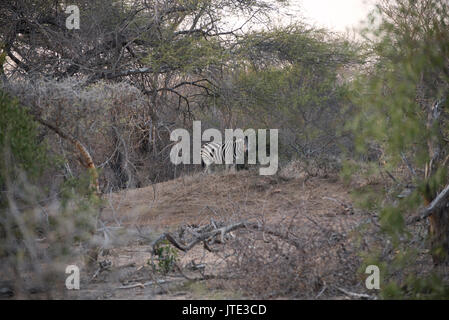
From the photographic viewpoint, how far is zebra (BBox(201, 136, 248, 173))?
1433 cm

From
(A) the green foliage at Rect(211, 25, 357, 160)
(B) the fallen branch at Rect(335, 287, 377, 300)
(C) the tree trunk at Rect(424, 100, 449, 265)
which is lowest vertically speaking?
(B) the fallen branch at Rect(335, 287, 377, 300)

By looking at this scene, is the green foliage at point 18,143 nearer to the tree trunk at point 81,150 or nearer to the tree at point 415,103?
the tree trunk at point 81,150

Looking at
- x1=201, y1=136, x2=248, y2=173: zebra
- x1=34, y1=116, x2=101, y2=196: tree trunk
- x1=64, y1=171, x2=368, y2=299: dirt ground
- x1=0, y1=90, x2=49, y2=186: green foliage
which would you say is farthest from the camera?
x1=201, y1=136, x2=248, y2=173: zebra

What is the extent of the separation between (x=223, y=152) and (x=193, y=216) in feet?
14.5

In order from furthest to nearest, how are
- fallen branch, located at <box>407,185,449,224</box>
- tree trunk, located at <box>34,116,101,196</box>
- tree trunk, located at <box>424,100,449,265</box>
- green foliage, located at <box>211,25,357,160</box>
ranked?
green foliage, located at <box>211,25,357,160</box> < tree trunk, located at <box>34,116,101,196</box> < tree trunk, located at <box>424,100,449,265</box> < fallen branch, located at <box>407,185,449,224</box>

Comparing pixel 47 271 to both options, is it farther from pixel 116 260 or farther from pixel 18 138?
pixel 116 260

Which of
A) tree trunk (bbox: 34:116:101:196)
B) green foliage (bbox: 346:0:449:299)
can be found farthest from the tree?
tree trunk (bbox: 34:116:101:196)

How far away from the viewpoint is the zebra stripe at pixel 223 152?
47.0 ft

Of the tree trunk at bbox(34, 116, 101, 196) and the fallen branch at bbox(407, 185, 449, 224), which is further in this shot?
the tree trunk at bbox(34, 116, 101, 196)

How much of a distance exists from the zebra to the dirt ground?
1.16 metres

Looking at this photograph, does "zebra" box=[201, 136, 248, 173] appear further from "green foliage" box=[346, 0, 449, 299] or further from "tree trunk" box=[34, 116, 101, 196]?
"green foliage" box=[346, 0, 449, 299]

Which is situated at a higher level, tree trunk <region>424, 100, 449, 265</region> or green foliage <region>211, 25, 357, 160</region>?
green foliage <region>211, 25, 357, 160</region>

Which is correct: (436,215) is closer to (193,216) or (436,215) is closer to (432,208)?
(432,208)
